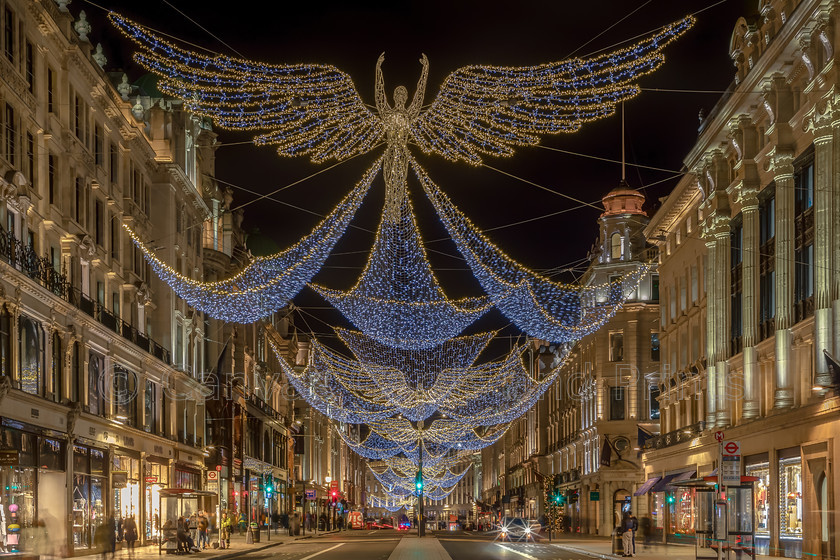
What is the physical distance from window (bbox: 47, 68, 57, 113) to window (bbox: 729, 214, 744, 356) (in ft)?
81.6

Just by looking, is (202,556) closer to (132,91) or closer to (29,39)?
(29,39)

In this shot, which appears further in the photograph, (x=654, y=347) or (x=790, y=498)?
(x=654, y=347)

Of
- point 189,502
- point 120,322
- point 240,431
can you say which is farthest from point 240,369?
point 120,322

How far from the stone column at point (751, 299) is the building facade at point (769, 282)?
0.16 ft

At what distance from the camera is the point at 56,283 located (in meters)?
36.9

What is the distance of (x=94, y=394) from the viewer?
42031 mm

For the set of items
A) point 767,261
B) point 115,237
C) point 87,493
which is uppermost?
point 115,237

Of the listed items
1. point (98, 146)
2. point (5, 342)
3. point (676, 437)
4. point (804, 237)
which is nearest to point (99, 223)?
point (98, 146)

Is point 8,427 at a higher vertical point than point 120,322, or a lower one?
lower

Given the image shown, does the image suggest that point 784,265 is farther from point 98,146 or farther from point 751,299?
point 98,146

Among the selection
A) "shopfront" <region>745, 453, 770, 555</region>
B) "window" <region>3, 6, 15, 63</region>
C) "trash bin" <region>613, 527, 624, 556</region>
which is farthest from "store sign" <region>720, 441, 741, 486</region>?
"window" <region>3, 6, 15, 63</region>

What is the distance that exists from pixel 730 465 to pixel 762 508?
1700cm

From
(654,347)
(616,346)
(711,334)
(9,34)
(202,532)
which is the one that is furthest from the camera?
(616,346)

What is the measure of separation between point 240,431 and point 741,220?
39.6 metres
